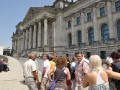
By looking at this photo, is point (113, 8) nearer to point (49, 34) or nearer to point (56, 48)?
point (56, 48)

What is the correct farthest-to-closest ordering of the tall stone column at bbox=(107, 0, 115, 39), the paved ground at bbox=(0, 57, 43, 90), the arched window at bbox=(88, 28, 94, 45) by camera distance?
the arched window at bbox=(88, 28, 94, 45) < the tall stone column at bbox=(107, 0, 115, 39) < the paved ground at bbox=(0, 57, 43, 90)

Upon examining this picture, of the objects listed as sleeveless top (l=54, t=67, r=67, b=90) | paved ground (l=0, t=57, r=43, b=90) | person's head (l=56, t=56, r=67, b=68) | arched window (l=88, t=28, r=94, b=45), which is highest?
arched window (l=88, t=28, r=94, b=45)

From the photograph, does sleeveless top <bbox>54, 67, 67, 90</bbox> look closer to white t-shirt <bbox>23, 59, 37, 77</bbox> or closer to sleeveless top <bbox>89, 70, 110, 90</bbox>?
sleeveless top <bbox>89, 70, 110, 90</bbox>

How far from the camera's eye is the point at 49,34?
168 ft

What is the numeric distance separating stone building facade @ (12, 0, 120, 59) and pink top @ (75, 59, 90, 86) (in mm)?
26207

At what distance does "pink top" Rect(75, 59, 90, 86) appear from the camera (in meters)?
6.71

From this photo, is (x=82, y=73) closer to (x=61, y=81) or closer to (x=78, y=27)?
(x=61, y=81)

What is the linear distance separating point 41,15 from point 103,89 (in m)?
49.5

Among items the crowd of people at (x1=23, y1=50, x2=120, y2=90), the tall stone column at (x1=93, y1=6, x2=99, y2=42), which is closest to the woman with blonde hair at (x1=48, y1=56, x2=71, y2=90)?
the crowd of people at (x1=23, y1=50, x2=120, y2=90)

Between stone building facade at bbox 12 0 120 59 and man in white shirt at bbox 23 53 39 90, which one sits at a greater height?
stone building facade at bbox 12 0 120 59

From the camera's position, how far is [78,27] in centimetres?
4284

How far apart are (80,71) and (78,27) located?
120 ft

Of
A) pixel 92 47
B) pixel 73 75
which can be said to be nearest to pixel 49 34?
pixel 92 47

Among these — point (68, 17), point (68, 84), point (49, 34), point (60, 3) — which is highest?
point (60, 3)
